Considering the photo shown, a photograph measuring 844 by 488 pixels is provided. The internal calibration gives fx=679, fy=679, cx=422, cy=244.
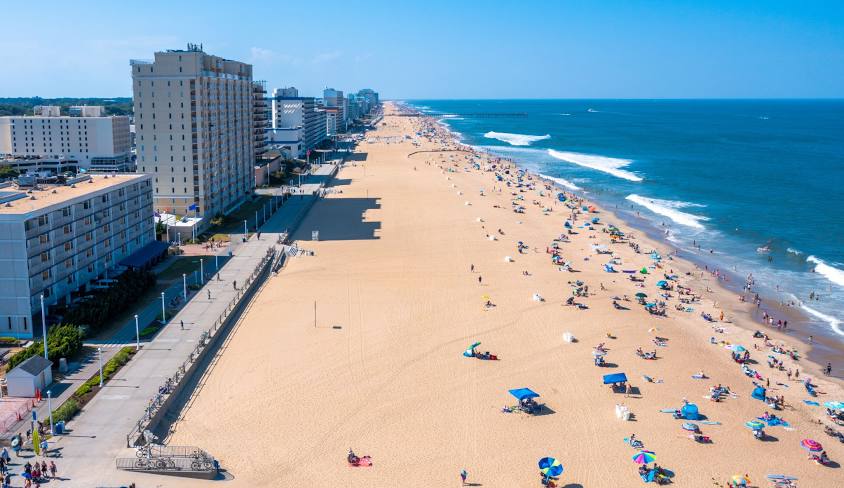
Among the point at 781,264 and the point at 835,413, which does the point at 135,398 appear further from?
the point at 781,264

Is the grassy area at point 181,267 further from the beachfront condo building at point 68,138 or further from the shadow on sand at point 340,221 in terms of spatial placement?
the beachfront condo building at point 68,138

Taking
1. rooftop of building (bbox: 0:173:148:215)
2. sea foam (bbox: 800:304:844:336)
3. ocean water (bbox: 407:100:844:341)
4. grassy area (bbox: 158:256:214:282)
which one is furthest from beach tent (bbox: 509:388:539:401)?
grassy area (bbox: 158:256:214:282)

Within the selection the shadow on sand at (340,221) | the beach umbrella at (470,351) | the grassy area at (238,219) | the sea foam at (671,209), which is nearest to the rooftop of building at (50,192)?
the grassy area at (238,219)

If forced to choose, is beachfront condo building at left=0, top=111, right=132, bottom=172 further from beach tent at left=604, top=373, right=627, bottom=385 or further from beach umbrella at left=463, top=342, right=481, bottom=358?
beach tent at left=604, top=373, right=627, bottom=385

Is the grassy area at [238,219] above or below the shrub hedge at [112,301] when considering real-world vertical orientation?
above

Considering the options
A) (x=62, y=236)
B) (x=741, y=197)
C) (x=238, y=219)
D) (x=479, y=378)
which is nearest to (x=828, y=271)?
(x=741, y=197)

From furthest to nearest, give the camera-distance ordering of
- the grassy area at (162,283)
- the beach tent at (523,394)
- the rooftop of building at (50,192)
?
the grassy area at (162,283)
the rooftop of building at (50,192)
the beach tent at (523,394)

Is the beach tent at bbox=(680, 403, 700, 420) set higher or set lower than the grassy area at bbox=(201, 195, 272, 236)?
lower

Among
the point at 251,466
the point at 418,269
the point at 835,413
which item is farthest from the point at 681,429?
the point at 418,269
